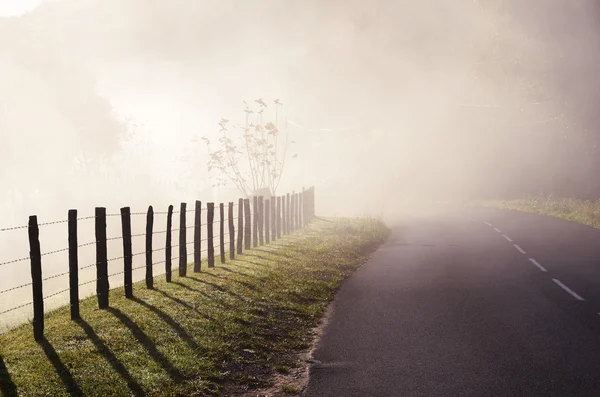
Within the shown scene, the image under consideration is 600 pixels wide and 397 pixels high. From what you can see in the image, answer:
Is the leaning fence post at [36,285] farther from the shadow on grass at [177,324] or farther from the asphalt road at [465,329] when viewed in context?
the asphalt road at [465,329]

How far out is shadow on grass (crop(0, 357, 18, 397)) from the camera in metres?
6.27

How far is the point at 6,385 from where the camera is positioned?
21.3ft

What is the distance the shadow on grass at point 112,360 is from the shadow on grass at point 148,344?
1.53ft

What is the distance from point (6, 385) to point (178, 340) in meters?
2.59

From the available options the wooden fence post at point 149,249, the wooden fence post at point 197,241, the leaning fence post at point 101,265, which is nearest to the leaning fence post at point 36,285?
the leaning fence post at point 101,265

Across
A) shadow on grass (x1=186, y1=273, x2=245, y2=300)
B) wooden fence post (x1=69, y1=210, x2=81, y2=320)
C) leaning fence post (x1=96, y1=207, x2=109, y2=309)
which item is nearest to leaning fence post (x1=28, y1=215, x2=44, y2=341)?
wooden fence post (x1=69, y1=210, x2=81, y2=320)

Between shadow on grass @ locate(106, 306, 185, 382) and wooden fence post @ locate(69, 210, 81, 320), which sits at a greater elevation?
wooden fence post @ locate(69, 210, 81, 320)

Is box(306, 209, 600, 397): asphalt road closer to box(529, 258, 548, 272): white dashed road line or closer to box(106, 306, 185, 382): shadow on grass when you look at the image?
box(529, 258, 548, 272): white dashed road line

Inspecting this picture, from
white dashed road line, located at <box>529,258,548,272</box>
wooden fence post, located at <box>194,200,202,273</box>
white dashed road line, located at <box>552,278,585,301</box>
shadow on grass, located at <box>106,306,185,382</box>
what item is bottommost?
Result: white dashed road line, located at <box>552,278,585,301</box>

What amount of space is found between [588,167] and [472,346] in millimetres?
76380

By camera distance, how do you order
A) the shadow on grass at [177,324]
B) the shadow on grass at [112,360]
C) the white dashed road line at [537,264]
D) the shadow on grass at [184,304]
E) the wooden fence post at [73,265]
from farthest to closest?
the white dashed road line at [537,264]
the shadow on grass at [184,304]
the wooden fence post at [73,265]
the shadow on grass at [177,324]
the shadow on grass at [112,360]

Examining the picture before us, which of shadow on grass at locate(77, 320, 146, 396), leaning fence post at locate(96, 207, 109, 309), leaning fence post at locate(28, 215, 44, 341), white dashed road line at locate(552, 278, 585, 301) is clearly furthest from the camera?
white dashed road line at locate(552, 278, 585, 301)

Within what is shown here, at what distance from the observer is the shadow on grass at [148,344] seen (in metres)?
7.14

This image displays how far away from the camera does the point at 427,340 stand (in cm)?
862
